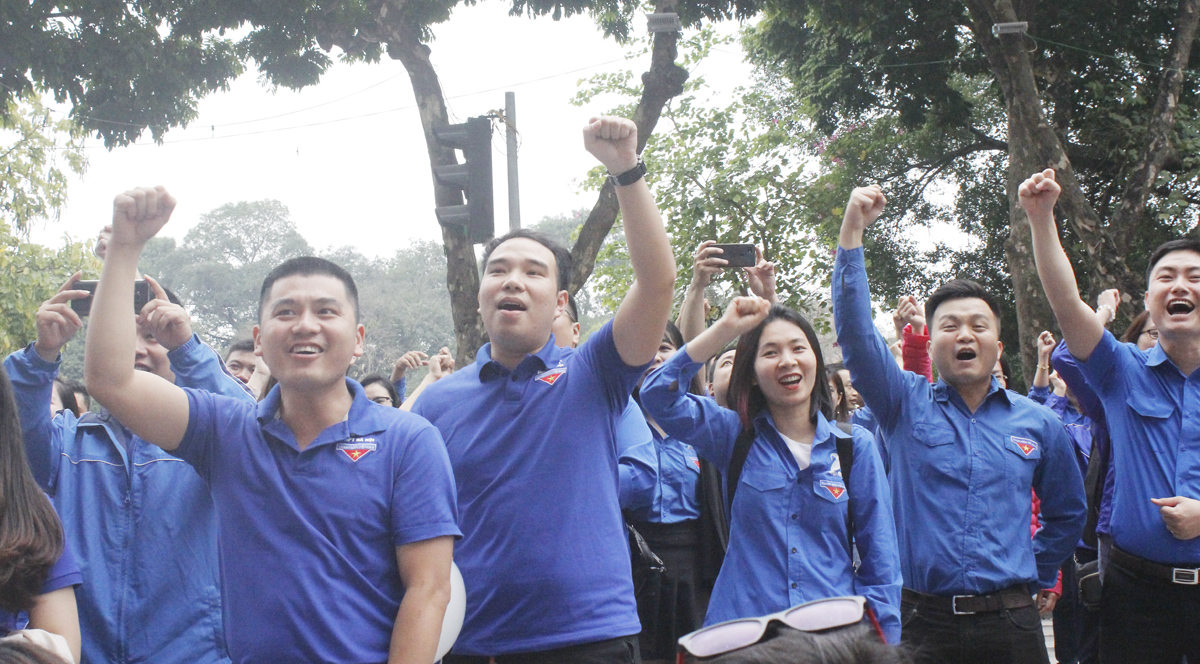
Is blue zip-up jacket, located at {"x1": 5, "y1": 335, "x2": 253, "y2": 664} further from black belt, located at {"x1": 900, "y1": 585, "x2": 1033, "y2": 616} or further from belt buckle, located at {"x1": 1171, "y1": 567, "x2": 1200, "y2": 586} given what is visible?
belt buckle, located at {"x1": 1171, "y1": 567, "x2": 1200, "y2": 586}

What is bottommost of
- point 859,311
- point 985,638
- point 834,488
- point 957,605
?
point 985,638

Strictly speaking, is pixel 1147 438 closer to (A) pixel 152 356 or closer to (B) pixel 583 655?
(B) pixel 583 655

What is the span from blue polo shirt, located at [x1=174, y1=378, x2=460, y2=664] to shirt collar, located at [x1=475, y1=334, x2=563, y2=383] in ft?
1.38

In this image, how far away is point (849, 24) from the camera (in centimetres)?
1313

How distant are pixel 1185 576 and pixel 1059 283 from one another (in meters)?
1.08

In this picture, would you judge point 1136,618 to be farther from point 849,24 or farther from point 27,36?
point 849,24

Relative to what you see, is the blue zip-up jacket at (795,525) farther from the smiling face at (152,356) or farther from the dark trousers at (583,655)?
the smiling face at (152,356)

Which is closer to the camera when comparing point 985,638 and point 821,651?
point 821,651

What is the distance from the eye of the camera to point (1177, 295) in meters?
3.66

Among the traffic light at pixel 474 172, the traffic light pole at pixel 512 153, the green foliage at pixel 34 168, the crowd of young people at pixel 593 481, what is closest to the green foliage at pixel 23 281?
the green foliage at pixel 34 168

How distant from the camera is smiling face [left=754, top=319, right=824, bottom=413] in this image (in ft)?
11.6

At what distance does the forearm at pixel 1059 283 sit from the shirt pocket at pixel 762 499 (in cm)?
118

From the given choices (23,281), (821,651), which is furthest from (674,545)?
(23,281)

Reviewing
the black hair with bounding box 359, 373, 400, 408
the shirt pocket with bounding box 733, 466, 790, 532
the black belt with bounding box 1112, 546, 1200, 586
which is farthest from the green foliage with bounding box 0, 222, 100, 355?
the black belt with bounding box 1112, 546, 1200, 586
